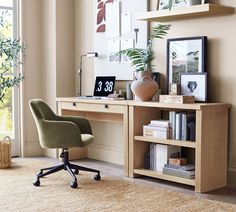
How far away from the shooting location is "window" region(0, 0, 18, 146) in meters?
5.86

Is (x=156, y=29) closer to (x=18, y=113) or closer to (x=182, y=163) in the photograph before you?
(x=182, y=163)

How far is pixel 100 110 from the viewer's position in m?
4.96

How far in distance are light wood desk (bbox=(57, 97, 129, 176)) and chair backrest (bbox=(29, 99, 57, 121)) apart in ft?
1.56

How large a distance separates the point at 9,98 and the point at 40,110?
1.45 m

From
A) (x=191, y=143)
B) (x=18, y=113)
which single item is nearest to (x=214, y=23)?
(x=191, y=143)

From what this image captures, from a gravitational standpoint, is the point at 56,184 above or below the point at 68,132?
below

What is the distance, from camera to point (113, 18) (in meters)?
5.43

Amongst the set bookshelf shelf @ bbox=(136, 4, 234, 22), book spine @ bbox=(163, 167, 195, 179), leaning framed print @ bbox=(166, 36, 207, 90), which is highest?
bookshelf shelf @ bbox=(136, 4, 234, 22)

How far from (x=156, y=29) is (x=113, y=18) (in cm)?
78

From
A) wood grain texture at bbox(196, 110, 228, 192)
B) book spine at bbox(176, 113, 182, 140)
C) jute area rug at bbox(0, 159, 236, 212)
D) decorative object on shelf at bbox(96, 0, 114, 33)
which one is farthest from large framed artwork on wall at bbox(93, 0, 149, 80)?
jute area rug at bbox(0, 159, 236, 212)

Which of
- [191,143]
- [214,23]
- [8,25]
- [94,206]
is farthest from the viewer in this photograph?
[8,25]

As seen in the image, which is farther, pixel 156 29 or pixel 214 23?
pixel 156 29

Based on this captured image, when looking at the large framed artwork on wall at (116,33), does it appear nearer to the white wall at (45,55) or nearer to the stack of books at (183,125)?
the white wall at (45,55)

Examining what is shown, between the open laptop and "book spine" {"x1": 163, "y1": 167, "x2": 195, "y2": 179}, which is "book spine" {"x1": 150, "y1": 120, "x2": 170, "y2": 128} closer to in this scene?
"book spine" {"x1": 163, "y1": 167, "x2": 195, "y2": 179}
